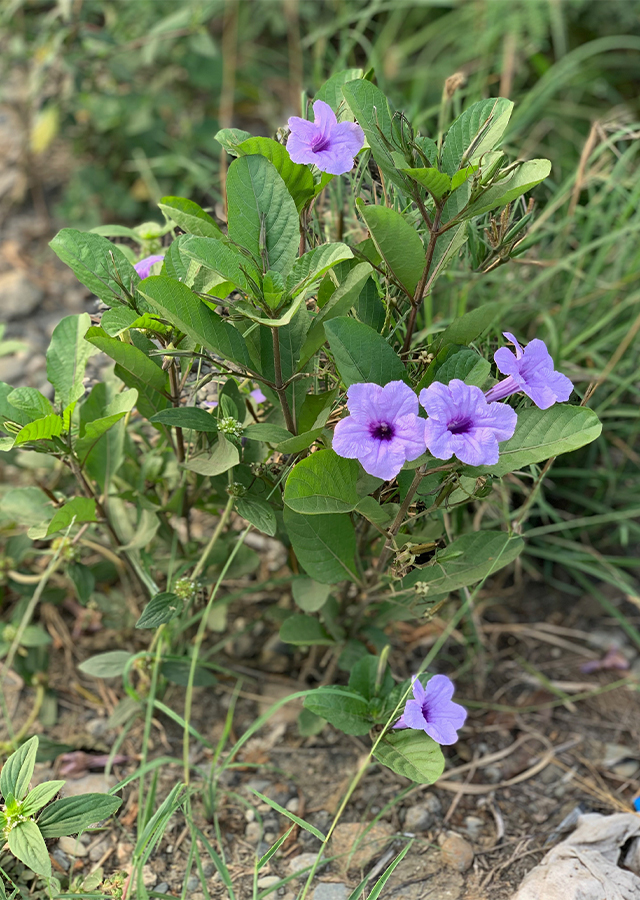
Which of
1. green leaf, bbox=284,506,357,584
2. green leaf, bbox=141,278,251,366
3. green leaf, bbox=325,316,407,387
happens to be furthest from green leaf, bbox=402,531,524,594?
green leaf, bbox=141,278,251,366

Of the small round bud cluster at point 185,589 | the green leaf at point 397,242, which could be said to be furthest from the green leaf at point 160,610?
the green leaf at point 397,242

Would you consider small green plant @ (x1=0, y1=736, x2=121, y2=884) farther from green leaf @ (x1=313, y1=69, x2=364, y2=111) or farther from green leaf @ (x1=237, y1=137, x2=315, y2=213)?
green leaf @ (x1=313, y1=69, x2=364, y2=111)

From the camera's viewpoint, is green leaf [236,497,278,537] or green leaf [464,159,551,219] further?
green leaf [236,497,278,537]

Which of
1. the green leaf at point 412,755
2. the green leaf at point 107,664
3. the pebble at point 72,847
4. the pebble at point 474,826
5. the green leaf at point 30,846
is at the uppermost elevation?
the green leaf at point 30,846

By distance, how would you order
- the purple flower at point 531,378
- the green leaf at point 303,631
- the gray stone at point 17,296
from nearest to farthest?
the purple flower at point 531,378
the green leaf at point 303,631
the gray stone at point 17,296

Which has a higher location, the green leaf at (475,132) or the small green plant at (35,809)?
the green leaf at (475,132)

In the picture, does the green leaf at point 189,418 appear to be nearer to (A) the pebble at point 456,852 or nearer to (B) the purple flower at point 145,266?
(B) the purple flower at point 145,266

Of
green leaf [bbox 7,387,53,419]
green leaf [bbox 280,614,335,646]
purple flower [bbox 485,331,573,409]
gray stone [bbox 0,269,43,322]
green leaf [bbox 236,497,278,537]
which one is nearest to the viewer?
purple flower [bbox 485,331,573,409]
